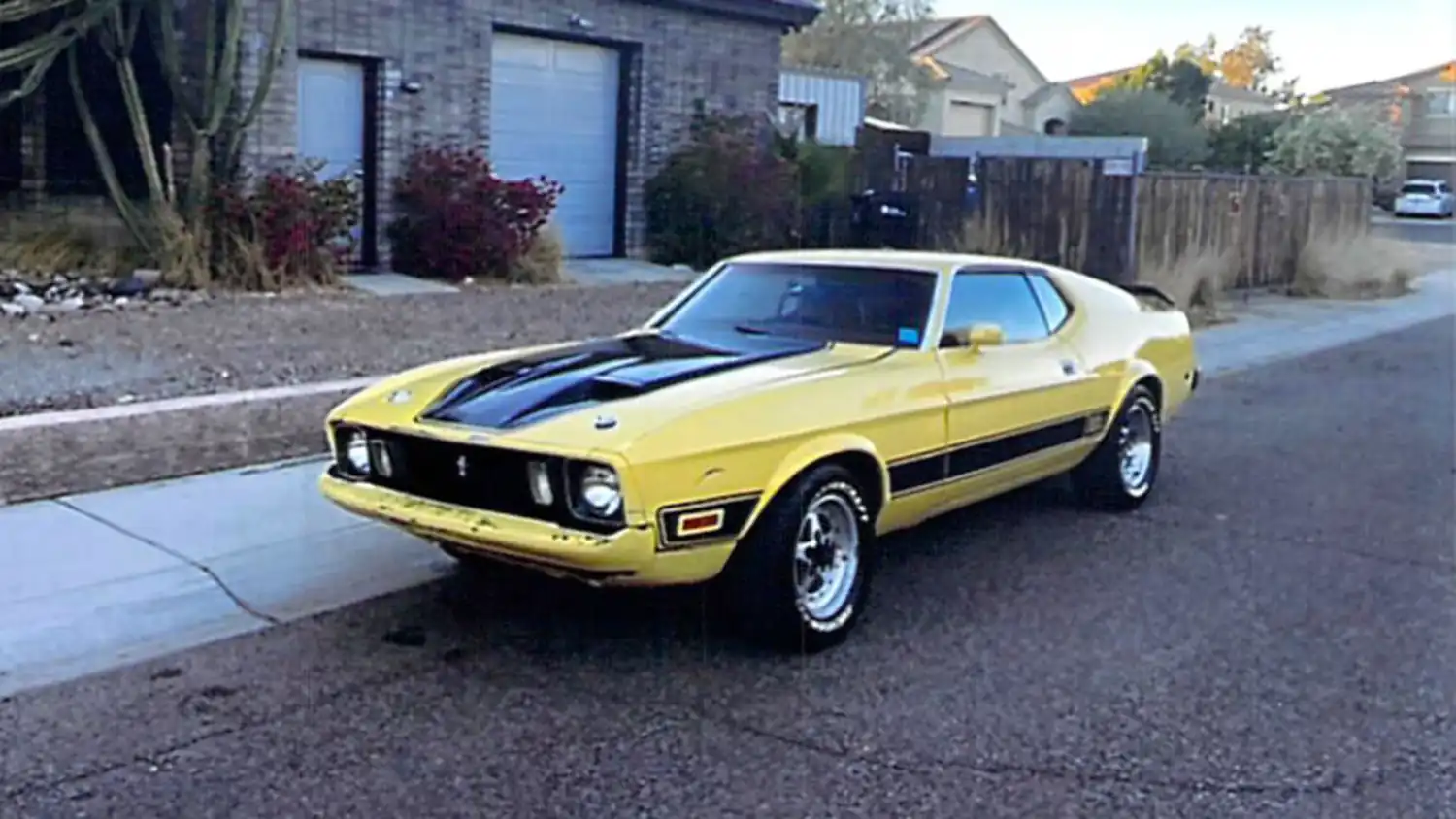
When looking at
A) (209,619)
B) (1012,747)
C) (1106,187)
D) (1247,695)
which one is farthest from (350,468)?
(1106,187)

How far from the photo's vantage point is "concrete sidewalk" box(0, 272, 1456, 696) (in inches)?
212

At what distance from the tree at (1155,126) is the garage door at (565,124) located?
91.7 ft

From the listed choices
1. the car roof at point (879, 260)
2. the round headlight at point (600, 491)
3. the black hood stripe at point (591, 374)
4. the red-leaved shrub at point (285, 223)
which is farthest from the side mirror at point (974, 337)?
the red-leaved shrub at point (285, 223)

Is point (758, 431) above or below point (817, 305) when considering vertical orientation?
below

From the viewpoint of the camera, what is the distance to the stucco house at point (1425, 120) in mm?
74812

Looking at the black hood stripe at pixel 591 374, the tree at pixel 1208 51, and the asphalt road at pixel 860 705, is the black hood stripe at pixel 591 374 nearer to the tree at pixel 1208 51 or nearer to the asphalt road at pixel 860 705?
the asphalt road at pixel 860 705

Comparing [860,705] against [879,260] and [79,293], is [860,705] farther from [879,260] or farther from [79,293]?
[79,293]

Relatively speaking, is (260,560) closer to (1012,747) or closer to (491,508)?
(491,508)

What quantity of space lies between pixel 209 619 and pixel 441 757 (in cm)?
170

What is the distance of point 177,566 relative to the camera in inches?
243

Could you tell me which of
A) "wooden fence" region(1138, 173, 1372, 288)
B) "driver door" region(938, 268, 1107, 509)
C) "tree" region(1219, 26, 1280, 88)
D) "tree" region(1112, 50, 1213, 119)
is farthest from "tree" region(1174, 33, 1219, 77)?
"driver door" region(938, 268, 1107, 509)

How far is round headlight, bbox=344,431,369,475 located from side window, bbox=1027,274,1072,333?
10.9ft

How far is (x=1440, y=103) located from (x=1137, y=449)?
3040 inches

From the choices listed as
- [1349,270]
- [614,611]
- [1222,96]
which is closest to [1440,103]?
[1222,96]
